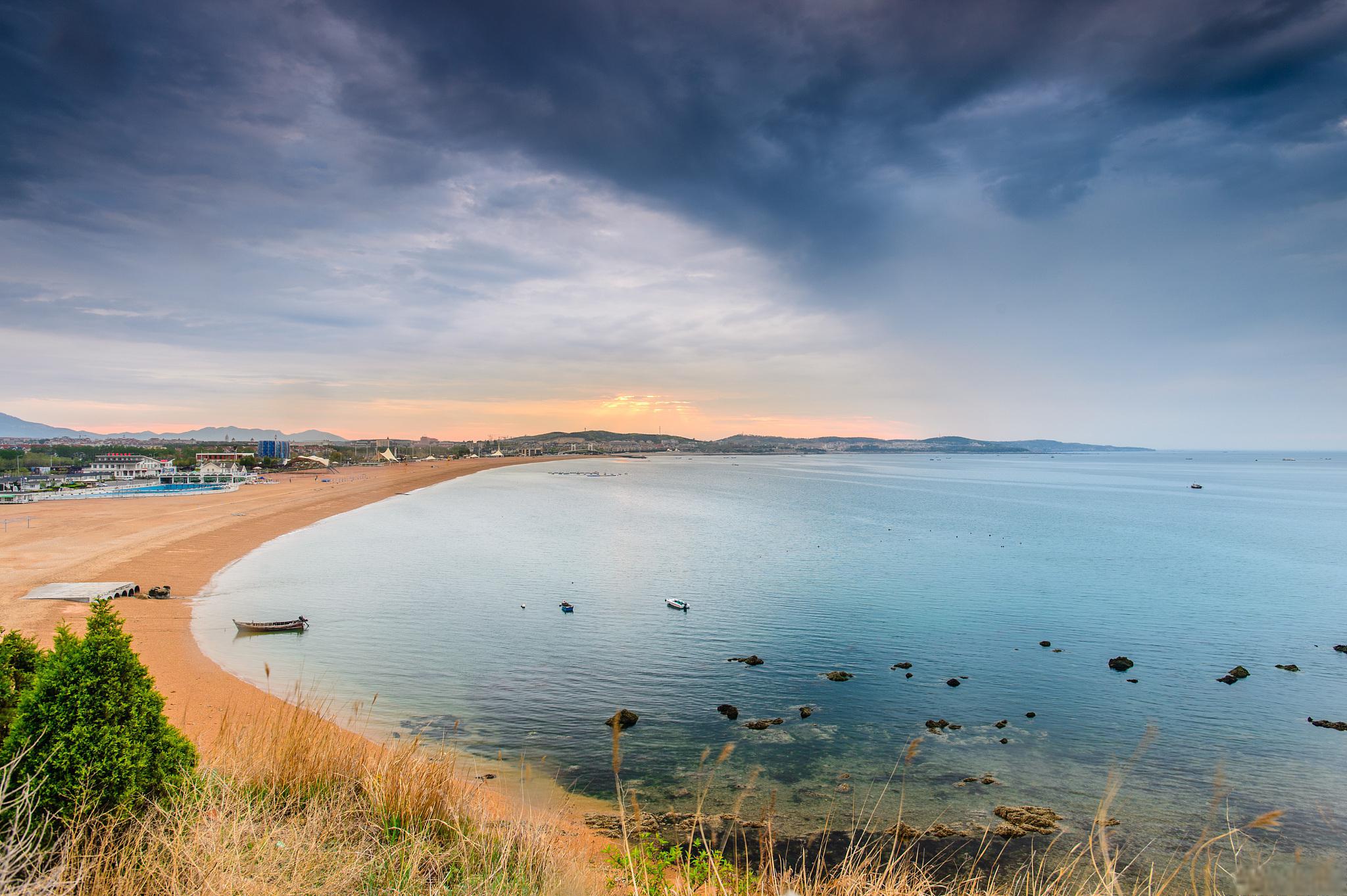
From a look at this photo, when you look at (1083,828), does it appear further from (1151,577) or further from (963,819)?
(1151,577)

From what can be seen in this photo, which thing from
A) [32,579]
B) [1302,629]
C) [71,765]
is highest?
[71,765]

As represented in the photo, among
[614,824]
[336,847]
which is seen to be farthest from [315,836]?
[614,824]

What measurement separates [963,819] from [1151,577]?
32038 mm

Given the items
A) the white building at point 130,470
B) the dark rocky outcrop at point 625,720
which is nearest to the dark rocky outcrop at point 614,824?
the dark rocky outcrop at point 625,720

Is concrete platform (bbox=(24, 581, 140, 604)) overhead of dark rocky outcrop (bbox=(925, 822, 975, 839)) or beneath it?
overhead

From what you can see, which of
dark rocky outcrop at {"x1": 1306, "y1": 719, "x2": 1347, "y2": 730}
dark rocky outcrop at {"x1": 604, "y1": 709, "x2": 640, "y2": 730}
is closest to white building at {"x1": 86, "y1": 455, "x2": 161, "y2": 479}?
dark rocky outcrop at {"x1": 604, "y1": 709, "x2": 640, "y2": 730}

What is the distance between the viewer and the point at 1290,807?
13844 millimetres

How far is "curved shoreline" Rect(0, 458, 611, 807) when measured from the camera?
16.1 meters

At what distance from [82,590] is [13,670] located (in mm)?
23931

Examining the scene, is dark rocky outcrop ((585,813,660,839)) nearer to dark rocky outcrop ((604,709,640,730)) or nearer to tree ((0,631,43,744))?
dark rocky outcrop ((604,709,640,730))

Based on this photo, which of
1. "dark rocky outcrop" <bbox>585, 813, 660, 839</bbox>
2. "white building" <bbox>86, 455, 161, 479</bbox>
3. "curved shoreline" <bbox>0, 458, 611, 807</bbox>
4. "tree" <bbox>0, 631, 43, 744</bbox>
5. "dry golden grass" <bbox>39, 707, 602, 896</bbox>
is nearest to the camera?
"dry golden grass" <bbox>39, 707, 602, 896</bbox>

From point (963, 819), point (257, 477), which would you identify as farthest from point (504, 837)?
point (257, 477)

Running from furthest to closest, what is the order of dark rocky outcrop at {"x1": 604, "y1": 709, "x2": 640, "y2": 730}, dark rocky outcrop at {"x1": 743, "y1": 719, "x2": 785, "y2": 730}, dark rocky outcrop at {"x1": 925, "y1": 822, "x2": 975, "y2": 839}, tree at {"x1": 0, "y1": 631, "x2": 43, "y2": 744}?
1. dark rocky outcrop at {"x1": 743, "y1": 719, "x2": 785, "y2": 730}
2. dark rocky outcrop at {"x1": 604, "y1": 709, "x2": 640, "y2": 730}
3. dark rocky outcrop at {"x1": 925, "y1": 822, "x2": 975, "y2": 839}
4. tree at {"x1": 0, "y1": 631, "x2": 43, "y2": 744}

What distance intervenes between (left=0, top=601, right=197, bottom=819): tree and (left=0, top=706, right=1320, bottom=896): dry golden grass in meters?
0.25
